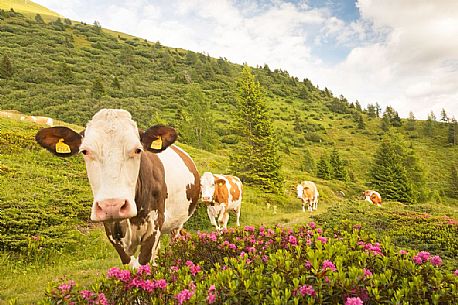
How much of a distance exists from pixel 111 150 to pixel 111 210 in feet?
2.52

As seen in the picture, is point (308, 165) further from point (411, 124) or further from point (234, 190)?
point (411, 124)

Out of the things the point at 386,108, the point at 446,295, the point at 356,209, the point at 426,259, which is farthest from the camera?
the point at 386,108

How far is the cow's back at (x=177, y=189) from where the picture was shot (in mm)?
5848

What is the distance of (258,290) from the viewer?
7.89 feet

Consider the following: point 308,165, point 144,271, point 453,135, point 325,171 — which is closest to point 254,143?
point 144,271

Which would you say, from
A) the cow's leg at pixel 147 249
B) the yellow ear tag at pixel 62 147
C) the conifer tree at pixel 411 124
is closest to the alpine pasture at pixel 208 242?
the cow's leg at pixel 147 249

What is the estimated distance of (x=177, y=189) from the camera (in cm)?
621

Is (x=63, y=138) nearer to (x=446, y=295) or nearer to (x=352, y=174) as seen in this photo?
(x=446, y=295)

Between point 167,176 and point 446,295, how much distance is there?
14.9 feet

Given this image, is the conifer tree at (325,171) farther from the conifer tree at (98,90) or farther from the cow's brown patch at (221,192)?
the conifer tree at (98,90)

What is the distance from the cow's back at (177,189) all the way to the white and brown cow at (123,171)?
1.22ft

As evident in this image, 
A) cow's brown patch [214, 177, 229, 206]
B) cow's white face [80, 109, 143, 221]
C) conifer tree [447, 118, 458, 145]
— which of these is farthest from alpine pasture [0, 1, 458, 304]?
conifer tree [447, 118, 458, 145]

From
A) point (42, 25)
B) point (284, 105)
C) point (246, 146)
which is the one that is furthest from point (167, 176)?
point (42, 25)

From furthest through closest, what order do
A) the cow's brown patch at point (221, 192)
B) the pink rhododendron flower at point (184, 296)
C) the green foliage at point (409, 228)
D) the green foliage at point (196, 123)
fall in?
the green foliage at point (196, 123), the cow's brown patch at point (221, 192), the green foliage at point (409, 228), the pink rhododendron flower at point (184, 296)
